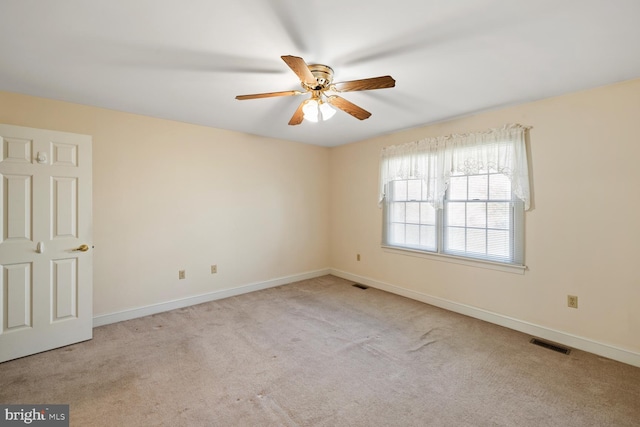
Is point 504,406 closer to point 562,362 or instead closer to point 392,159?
point 562,362

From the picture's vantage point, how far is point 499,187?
10.6ft

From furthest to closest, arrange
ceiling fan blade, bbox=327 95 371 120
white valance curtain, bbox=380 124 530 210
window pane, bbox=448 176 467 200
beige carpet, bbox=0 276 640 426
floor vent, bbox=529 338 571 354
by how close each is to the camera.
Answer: window pane, bbox=448 176 467 200 < white valance curtain, bbox=380 124 530 210 < floor vent, bbox=529 338 571 354 < ceiling fan blade, bbox=327 95 371 120 < beige carpet, bbox=0 276 640 426

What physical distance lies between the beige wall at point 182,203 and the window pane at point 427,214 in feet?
6.47

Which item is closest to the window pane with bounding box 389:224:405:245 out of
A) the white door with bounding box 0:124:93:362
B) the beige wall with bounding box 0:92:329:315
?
the beige wall with bounding box 0:92:329:315

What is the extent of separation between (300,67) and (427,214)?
114 inches

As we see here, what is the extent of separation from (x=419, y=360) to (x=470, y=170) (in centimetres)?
222

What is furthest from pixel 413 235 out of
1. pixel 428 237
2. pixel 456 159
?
pixel 456 159

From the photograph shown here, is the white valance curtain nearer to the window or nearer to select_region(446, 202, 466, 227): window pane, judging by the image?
the window

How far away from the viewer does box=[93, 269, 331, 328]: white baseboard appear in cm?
321

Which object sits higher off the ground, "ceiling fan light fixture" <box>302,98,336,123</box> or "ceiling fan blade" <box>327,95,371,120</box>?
"ceiling fan blade" <box>327,95,371,120</box>

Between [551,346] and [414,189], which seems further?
[414,189]

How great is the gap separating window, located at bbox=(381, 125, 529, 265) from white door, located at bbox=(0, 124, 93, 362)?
3.73 metres

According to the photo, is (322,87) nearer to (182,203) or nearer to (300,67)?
(300,67)

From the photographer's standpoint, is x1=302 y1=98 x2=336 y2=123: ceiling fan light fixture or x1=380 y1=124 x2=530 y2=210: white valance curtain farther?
x1=380 y1=124 x2=530 y2=210: white valance curtain
